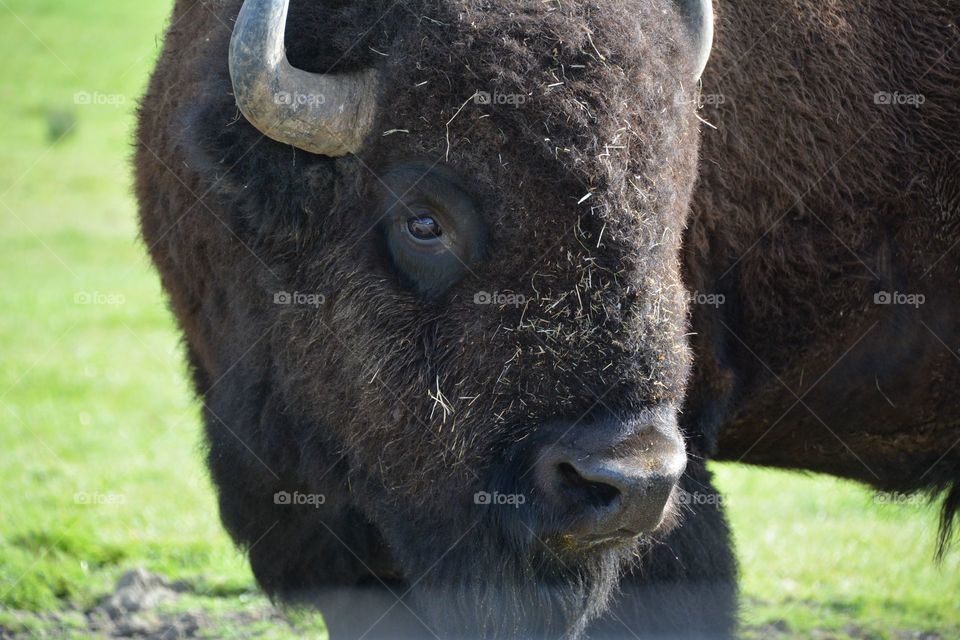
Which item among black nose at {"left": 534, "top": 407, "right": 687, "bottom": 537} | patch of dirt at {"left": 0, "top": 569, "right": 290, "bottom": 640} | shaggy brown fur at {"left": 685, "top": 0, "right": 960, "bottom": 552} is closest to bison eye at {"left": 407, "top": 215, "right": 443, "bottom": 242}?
black nose at {"left": 534, "top": 407, "right": 687, "bottom": 537}

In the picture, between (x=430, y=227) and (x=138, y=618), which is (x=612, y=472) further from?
(x=138, y=618)

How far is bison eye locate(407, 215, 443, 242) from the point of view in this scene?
3.64 m

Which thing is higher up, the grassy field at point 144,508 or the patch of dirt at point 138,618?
the patch of dirt at point 138,618

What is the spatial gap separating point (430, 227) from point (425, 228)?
0.07 ft

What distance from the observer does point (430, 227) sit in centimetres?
365

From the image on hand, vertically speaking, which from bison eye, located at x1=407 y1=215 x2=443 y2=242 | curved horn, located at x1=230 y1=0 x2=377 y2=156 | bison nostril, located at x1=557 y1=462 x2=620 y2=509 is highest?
curved horn, located at x1=230 y1=0 x2=377 y2=156

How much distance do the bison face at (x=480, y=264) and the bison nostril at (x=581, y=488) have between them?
1cm

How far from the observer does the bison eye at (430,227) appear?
141 inches

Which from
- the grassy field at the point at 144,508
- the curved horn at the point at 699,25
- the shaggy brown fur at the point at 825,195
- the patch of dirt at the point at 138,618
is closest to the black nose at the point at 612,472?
the shaggy brown fur at the point at 825,195

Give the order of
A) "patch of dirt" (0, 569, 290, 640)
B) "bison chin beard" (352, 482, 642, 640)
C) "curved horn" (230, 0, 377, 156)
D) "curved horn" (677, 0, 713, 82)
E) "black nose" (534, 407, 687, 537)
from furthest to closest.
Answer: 1. "patch of dirt" (0, 569, 290, 640)
2. "curved horn" (677, 0, 713, 82)
3. "bison chin beard" (352, 482, 642, 640)
4. "curved horn" (230, 0, 377, 156)
5. "black nose" (534, 407, 687, 537)

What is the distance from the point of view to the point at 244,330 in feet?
14.1

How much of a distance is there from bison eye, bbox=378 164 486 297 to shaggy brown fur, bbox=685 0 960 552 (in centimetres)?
135

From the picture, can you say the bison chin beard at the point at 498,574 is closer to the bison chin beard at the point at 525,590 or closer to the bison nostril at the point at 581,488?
the bison chin beard at the point at 525,590

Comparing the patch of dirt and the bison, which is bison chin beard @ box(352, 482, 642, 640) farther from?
the patch of dirt
